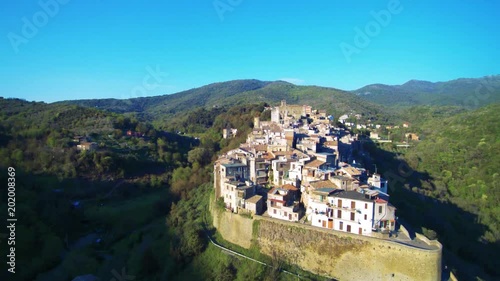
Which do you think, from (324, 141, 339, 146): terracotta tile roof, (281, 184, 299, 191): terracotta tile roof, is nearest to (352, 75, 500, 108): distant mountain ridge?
(324, 141, 339, 146): terracotta tile roof

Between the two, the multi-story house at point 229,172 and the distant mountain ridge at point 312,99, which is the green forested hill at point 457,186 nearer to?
the multi-story house at point 229,172

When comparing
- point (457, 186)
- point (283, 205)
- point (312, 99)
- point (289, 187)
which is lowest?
point (457, 186)

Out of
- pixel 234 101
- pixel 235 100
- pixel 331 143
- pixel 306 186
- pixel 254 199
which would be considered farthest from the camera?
pixel 235 100

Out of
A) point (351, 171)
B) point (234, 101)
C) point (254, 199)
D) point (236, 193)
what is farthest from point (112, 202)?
point (234, 101)

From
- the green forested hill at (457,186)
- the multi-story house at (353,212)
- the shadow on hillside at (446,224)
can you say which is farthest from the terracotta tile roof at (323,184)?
the green forested hill at (457,186)

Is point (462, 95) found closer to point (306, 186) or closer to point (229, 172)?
point (306, 186)

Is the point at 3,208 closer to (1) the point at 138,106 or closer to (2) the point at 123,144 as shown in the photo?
(2) the point at 123,144

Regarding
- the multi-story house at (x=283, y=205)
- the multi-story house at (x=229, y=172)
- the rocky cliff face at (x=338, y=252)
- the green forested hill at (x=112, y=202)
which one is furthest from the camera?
the multi-story house at (x=229, y=172)

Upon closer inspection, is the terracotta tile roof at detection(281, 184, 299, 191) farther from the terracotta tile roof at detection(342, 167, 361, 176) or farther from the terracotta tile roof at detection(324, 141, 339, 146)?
the terracotta tile roof at detection(324, 141, 339, 146)

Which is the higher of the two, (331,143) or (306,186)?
(331,143)
